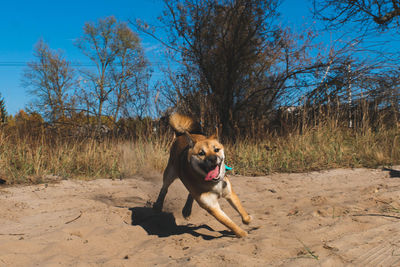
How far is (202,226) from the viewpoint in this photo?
3.84 meters

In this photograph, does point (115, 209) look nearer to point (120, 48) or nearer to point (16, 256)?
point (16, 256)

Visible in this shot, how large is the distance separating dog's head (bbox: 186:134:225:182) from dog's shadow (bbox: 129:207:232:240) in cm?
67

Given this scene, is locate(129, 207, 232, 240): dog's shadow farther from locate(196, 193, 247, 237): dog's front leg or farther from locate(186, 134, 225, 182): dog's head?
locate(186, 134, 225, 182): dog's head

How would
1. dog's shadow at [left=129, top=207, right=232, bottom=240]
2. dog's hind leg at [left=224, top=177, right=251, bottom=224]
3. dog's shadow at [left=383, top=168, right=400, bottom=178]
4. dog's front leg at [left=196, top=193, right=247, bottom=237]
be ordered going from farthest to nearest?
dog's shadow at [left=383, top=168, right=400, bottom=178], dog's shadow at [left=129, top=207, right=232, bottom=240], dog's hind leg at [left=224, top=177, right=251, bottom=224], dog's front leg at [left=196, top=193, right=247, bottom=237]

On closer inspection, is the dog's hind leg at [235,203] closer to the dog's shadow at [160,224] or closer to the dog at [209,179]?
the dog at [209,179]

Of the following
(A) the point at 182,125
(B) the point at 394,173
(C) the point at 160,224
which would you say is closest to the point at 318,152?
(B) the point at 394,173

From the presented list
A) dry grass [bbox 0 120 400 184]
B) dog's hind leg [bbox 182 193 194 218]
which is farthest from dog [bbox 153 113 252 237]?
dry grass [bbox 0 120 400 184]

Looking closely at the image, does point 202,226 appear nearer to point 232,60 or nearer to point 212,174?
point 212,174

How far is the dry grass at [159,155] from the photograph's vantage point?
230 inches

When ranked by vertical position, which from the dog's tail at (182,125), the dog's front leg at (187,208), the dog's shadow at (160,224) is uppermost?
the dog's tail at (182,125)

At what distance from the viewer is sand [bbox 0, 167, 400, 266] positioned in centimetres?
244

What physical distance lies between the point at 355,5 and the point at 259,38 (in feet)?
9.27

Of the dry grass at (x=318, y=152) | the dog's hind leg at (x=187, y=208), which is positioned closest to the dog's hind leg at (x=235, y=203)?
the dog's hind leg at (x=187, y=208)

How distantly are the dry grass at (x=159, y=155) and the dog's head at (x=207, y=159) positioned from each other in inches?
120
